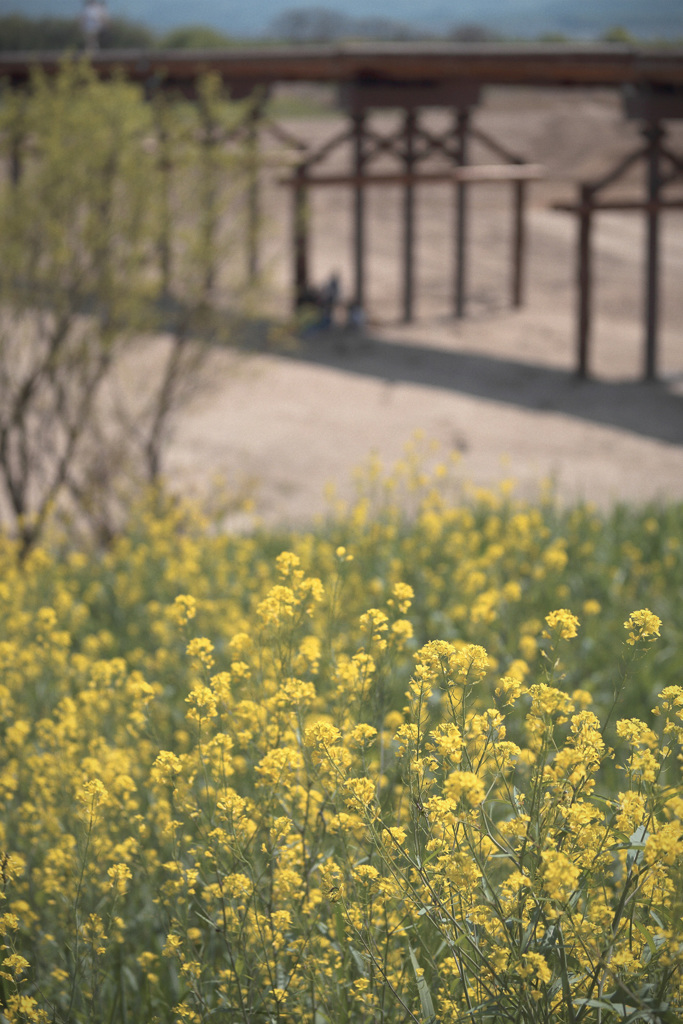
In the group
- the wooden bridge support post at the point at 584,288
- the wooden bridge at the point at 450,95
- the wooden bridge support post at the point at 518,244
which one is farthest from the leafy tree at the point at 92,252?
the wooden bridge support post at the point at 518,244

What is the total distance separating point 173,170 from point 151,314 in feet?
3.90

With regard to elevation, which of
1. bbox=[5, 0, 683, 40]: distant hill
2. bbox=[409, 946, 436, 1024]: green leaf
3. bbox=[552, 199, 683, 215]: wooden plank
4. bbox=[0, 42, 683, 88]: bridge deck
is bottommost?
bbox=[409, 946, 436, 1024]: green leaf

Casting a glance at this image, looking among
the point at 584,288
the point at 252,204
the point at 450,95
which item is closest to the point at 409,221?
the point at 450,95

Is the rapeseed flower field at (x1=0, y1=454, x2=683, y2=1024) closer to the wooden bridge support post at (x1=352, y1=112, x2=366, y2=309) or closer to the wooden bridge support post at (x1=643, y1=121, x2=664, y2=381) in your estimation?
the wooden bridge support post at (x1=643, y1=121, x2=664, y2=381)

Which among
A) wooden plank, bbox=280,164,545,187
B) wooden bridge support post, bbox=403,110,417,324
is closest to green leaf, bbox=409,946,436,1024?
wooden plank, bbox=280,164,545,187

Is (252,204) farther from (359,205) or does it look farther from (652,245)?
(359,205)

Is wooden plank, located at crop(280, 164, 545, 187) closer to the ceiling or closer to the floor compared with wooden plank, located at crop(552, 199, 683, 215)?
closer to the ceiling

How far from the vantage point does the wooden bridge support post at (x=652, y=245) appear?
1356 cm

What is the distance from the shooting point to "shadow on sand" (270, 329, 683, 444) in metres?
12.7

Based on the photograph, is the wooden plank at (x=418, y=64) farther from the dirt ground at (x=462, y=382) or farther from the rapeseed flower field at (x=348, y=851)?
the rapeseed flower field at (x=348, y=851)

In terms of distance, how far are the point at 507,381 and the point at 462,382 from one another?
625 millimetres

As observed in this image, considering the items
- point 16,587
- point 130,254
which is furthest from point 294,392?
point 16,587

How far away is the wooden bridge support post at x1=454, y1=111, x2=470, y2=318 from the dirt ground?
1.27ft

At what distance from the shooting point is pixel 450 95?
54.5ft
